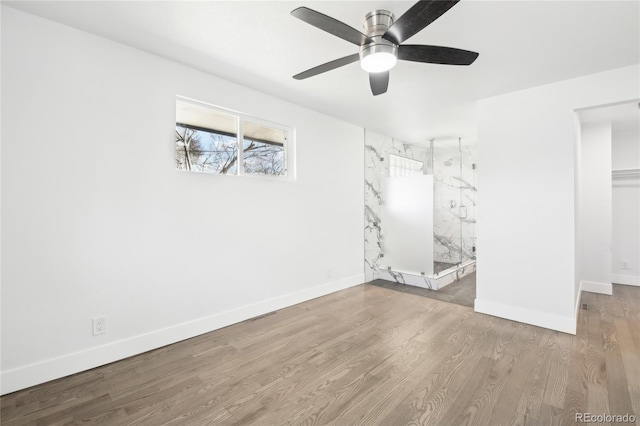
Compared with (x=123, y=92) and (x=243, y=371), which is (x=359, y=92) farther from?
(x=243, y=371)

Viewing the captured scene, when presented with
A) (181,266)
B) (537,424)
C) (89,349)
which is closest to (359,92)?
(181,266)

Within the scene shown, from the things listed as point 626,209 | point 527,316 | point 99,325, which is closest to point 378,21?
point 99,325

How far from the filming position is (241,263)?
3125mm

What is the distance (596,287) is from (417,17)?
4.82 meters

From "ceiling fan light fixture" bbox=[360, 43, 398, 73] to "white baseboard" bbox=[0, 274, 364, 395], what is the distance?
2.62 meters

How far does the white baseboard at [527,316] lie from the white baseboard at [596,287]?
Answer: 1.99 meters

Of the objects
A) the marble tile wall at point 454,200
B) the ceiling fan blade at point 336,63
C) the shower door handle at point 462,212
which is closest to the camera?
the ceiling fan blade at point 336,63

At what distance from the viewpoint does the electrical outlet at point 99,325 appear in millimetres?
2219

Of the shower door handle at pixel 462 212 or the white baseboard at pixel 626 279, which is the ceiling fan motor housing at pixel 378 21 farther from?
the white baseboard at pixel 626 279

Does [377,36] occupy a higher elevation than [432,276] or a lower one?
higher

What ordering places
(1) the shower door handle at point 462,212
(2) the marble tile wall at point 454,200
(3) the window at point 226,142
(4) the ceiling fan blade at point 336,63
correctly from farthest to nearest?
1. (1) the shower door handle at point 462,212
2. (2) the marble tile wall at point 454,200
3. (3) the window at point 226,142
4. (4) the ceiling fan blade at point 336,63

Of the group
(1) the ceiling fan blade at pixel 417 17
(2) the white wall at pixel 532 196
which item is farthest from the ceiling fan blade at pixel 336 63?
(2) the white wall at pixel 532 196

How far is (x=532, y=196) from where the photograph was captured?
3.06 metres

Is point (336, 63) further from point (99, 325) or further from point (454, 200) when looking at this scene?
point (454, 200)
